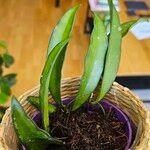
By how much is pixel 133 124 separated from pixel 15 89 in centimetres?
160

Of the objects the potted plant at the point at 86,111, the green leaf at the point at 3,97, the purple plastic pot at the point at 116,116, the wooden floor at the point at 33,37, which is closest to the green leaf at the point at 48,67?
the potted plant at the point at 86,111

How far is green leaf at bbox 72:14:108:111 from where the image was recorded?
53 cm

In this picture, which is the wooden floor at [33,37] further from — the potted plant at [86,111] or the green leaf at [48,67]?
the green leaf at [48,67]

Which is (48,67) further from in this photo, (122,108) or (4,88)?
(4,88)

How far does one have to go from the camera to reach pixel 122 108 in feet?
1.97

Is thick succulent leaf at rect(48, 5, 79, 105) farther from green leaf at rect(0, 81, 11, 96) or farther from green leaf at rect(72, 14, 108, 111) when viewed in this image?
green leaf at rect(0, 81, 11, 96)

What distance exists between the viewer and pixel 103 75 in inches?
21.2

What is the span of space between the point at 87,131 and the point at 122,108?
0.33ft

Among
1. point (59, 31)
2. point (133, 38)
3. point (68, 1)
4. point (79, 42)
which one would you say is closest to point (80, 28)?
point (79, 42)

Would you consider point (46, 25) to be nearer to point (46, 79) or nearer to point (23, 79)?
point (23, 79)

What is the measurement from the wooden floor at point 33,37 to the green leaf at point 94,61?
997mm

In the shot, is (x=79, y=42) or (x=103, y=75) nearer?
(x=103, y=75)

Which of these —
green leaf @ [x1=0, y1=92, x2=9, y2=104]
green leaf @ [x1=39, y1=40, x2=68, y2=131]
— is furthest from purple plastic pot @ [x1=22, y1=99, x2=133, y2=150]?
green leaf @ [x1=0, y1=92, x2=9, y2=104]

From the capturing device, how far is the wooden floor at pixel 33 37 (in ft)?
7.20
